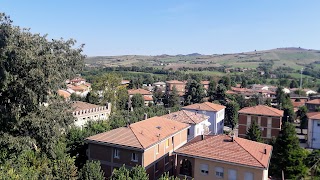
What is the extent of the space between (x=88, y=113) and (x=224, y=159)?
30.4 meters

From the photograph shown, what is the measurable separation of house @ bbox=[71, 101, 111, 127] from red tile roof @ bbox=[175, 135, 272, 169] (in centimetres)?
2488

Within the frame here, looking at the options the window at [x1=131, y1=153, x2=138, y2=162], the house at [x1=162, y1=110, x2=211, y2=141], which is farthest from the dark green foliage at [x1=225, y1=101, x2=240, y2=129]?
the window at [x1=131, y1=153, x2=138, y2=162]

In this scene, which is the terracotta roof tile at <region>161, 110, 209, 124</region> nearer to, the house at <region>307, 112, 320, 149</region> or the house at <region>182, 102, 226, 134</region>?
the house at <region>182, 102, 226, 134</region>

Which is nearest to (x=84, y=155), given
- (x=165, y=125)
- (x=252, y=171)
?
(x=165, y=125)

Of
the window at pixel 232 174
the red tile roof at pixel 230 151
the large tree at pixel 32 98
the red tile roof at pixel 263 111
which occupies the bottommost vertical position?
the window at pixel 232 174

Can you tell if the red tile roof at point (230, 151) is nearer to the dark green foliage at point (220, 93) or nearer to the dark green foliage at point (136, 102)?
the dark green foliage at point (136, 102)

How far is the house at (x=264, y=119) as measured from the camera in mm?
44000

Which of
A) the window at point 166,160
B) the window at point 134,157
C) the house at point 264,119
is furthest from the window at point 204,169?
the house at point 264,119

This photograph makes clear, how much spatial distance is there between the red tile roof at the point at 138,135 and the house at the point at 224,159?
358 centimetres

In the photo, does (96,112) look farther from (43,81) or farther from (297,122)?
(297,122)

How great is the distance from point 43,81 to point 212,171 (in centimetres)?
1338

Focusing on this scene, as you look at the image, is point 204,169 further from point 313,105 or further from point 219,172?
point 313,105

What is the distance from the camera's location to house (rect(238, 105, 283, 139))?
1732 inches

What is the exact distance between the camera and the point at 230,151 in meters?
23.4
